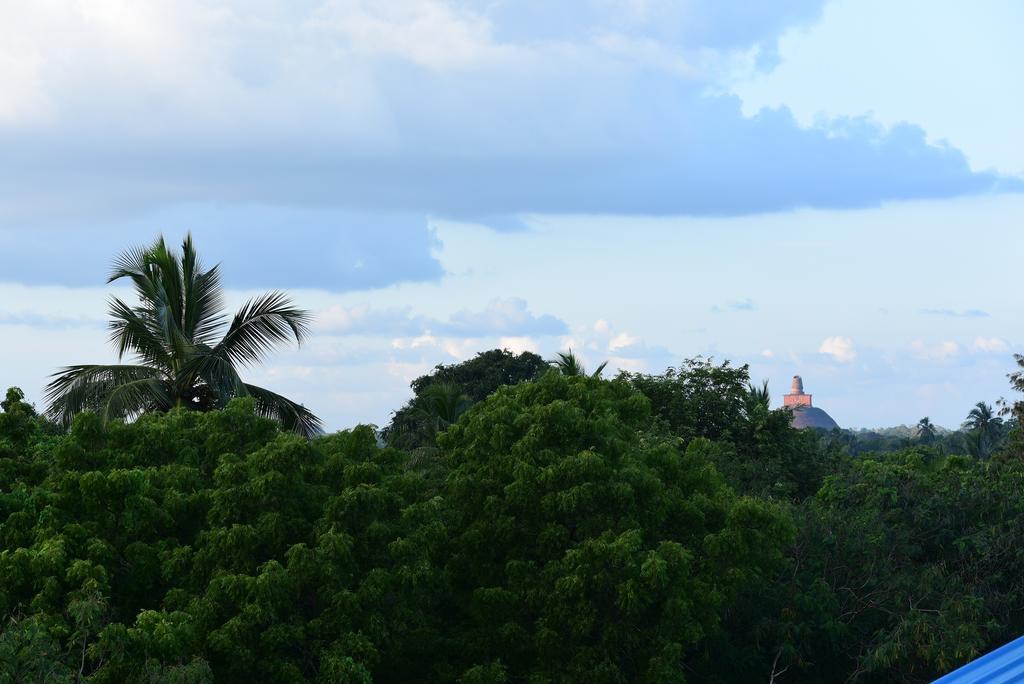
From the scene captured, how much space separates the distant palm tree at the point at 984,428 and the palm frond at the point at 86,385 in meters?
56.4

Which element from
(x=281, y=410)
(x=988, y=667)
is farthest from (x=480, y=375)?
(x=988, y=667)

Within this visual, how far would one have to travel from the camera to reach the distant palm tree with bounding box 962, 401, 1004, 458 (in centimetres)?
7250

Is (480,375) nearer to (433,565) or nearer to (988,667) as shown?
(433,565)

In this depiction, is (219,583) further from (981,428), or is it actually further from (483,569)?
(981,428)

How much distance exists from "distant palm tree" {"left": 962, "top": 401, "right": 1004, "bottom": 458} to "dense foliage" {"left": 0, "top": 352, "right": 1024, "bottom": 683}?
52.5 metres

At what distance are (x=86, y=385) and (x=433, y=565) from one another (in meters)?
9.26

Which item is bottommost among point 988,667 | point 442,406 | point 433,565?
point 988,667

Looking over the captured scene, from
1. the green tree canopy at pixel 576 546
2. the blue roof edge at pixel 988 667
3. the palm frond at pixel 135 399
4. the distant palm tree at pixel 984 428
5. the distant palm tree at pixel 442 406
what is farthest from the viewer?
the distant palm tree at pixel 984 428

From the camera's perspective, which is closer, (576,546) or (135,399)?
(576,546)

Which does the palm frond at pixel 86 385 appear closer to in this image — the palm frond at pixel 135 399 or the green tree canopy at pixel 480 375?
the palm frond at pixel 135 399

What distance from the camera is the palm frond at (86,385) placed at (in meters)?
22.1

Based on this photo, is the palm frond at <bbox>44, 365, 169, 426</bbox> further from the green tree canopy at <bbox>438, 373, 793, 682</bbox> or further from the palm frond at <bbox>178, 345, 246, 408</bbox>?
the green tree canopy at <bbox>438, 373, 793, 682</bbox>

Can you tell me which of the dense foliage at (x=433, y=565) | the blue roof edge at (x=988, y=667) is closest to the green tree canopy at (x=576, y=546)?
the dense foliage at (x=433, y=565)

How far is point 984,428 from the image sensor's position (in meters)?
78.7
